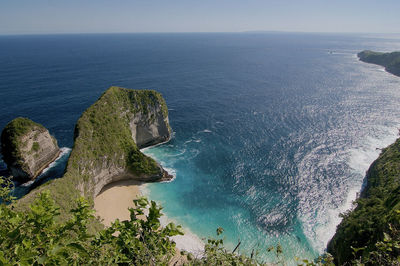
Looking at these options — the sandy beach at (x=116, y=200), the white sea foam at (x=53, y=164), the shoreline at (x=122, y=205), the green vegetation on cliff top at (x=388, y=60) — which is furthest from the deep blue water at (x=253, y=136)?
the green vegetation on cliff top at (x=388, y=60)

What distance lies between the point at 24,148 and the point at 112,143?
68.5ft

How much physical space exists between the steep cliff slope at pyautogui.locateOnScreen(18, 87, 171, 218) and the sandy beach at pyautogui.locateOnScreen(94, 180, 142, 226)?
149 centimetres

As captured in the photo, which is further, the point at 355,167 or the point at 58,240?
the point at 355,167

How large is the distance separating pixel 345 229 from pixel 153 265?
3675cm

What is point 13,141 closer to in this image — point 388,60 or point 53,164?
point 53,164

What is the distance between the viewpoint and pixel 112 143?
5241cm

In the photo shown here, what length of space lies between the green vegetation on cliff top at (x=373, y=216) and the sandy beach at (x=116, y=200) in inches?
1394

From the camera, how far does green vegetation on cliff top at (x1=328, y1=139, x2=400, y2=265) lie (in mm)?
27781

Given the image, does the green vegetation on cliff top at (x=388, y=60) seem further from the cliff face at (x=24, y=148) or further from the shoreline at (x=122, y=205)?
the cliff face at (x=24, y=148)

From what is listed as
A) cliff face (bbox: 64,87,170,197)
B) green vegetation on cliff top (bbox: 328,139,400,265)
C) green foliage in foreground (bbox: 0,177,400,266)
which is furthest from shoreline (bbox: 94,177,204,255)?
green foliage in foreground (bbox: 0,177,400,266)

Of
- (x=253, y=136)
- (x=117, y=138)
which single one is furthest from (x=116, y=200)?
(x=253, y=136)

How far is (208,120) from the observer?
8462 centimetres

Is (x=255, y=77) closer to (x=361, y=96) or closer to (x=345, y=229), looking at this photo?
(x=361, y=96)

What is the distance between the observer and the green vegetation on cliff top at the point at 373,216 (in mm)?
27781
